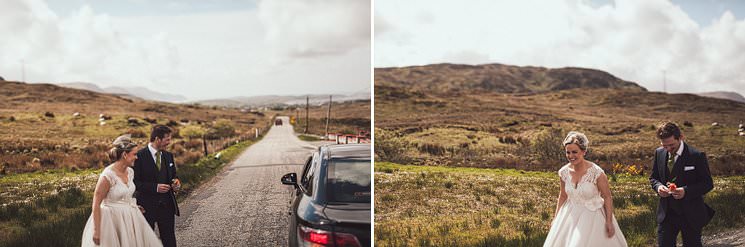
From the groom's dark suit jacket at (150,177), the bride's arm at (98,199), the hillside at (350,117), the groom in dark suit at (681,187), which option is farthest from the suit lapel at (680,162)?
the hillside at (350,117)

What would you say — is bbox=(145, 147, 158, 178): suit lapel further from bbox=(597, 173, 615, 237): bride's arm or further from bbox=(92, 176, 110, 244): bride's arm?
bbox=(597, 173, 615, 237): bride's arm

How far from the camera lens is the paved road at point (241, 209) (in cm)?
547

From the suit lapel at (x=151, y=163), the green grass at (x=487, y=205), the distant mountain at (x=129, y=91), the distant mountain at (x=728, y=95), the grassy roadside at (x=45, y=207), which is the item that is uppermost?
the distant mountain at (x=728, y=95)

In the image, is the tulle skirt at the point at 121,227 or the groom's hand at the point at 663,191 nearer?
the tulle skirt at the point at 121,227

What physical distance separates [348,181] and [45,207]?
13.9 ft

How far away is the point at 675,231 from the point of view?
12.6 ft

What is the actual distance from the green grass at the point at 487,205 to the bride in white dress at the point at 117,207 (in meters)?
3.61

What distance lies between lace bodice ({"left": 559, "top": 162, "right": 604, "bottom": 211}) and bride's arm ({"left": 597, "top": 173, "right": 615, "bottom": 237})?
0.03m

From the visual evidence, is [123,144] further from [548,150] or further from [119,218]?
[548,150]

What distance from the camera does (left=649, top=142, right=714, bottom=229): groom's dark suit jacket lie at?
12.0 ft

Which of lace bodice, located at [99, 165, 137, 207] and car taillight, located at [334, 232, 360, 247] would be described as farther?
lace bodice, located at [99, 165, 137, 207]

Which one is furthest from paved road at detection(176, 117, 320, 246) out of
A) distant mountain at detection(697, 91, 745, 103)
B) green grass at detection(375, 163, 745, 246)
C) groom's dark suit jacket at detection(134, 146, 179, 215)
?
distant mountain at detection(697, 91, 745, 103)

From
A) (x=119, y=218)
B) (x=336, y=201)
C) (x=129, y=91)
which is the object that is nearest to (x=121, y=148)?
(x=119, y=218)

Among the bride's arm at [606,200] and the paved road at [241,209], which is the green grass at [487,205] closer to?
the paved road at [241,209]
